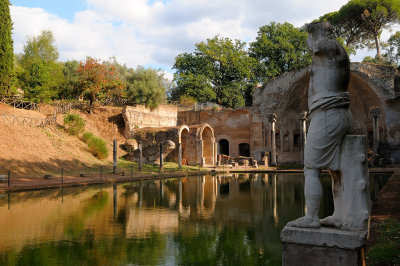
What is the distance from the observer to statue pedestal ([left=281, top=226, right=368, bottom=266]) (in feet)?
11.4

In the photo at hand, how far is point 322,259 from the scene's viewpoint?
362cm

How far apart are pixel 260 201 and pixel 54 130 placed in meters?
20.0

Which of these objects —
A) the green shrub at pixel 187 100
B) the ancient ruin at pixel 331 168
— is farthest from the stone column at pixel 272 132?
the ancient ruin at pixel 331 168

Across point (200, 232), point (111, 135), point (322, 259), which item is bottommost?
point (200, 232)

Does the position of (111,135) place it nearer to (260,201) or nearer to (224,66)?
(224,66)

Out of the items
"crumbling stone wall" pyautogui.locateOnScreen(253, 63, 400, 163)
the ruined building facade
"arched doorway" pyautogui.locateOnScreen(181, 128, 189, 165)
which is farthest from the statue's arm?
"arched doorway" pyautogui.locateOnScreen(181, 128, 189, 165)

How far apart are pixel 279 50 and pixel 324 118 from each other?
40.1 meters

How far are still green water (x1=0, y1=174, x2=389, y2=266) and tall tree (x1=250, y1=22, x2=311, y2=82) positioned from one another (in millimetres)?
31517

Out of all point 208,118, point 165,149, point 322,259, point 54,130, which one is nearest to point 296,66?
point 208,118

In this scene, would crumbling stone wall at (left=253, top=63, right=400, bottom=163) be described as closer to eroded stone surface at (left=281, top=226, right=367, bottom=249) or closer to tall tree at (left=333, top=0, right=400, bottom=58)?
tall tree at (left=333, top=0, right=400, bottom=58)

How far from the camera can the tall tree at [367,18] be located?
37.5m

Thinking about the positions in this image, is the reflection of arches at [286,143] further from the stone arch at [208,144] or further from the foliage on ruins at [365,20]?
the foliage on ruins at [365,20]

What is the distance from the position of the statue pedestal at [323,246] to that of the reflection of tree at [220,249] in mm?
1540

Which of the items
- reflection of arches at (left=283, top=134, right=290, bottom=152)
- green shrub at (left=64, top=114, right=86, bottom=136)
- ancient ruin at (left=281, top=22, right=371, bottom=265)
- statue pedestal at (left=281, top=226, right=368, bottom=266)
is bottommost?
statue pedestal at (left=281, top=226, right=368, bottom=266)
